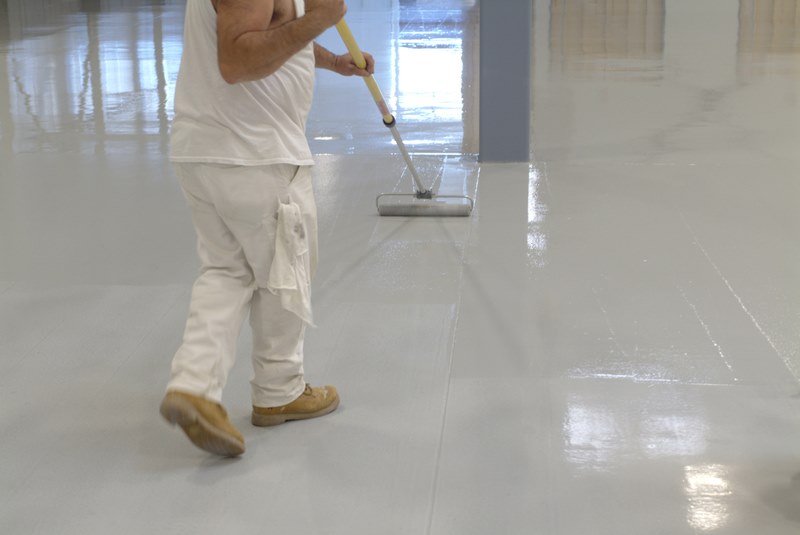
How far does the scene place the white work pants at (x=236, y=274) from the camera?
277cm

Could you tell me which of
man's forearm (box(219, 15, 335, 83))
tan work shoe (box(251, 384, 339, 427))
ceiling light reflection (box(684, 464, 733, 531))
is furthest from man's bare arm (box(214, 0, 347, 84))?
ceiling light reflection (box(684, 464, 733, 531))

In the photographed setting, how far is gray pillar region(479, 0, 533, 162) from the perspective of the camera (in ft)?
19.6

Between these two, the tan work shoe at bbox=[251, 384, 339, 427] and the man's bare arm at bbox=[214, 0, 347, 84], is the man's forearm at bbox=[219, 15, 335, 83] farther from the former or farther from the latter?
the tan work shoe at bbox=[251, 384, 339, 427]

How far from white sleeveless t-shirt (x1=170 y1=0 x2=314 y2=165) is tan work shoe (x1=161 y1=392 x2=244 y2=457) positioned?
0.61 metres

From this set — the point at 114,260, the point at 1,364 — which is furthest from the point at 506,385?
the point at 114,260

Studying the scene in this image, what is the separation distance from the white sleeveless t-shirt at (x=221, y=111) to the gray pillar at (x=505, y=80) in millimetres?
3332

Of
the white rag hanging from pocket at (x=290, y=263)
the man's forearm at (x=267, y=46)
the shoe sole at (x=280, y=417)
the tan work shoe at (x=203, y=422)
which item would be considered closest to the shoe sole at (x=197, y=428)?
the tan work shoe at (x=203, y=422)

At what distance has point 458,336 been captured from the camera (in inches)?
145

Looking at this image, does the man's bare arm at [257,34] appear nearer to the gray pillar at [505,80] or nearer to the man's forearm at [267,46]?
the man's forearm at [267,46]

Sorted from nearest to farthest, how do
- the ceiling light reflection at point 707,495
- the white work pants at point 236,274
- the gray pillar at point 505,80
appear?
the ceiling light reflection at point 707,495 → the white work pants at point 236,274 → the gray pillar at point 505,80

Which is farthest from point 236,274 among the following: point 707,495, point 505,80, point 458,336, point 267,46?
point 505,80

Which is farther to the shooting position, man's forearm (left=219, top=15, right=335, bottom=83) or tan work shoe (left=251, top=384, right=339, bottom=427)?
tan work shoe (left=251, top=384, right=339, bottom=427)

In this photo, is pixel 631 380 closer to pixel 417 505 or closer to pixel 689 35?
pixel 417 505

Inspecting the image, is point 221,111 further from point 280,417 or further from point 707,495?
point 707,495
